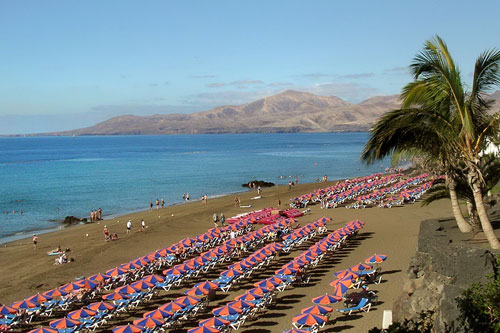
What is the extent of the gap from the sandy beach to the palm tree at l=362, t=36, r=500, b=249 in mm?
6034

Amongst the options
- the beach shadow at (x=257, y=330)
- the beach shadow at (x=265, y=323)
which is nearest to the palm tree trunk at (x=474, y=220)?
the beach shadow at (x=265, y=323)

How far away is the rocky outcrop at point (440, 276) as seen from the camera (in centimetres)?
791

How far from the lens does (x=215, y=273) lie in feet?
69.5

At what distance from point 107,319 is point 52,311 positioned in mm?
2693

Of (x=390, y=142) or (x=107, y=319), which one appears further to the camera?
(x=107, y=319)

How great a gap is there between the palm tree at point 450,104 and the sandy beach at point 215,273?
19.8 feet

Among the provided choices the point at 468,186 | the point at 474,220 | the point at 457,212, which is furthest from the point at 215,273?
the point at 468,186

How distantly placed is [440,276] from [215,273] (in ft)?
40.6

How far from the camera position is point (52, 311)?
17.1 meters

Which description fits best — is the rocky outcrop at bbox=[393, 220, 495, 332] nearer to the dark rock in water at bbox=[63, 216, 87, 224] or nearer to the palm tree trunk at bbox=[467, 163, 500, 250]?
the palm tree trunk at bbox=[467, 163, 500, 250]

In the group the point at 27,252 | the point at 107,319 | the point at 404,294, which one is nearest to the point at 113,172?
the point at 27,252

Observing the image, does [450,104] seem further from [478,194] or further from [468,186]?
[468,186]

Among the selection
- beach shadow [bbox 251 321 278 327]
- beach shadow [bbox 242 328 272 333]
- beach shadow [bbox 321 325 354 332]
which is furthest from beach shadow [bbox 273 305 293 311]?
beach shadow [bbox 321 325 354 332]

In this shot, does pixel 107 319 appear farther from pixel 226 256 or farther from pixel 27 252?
pixel 27 252
